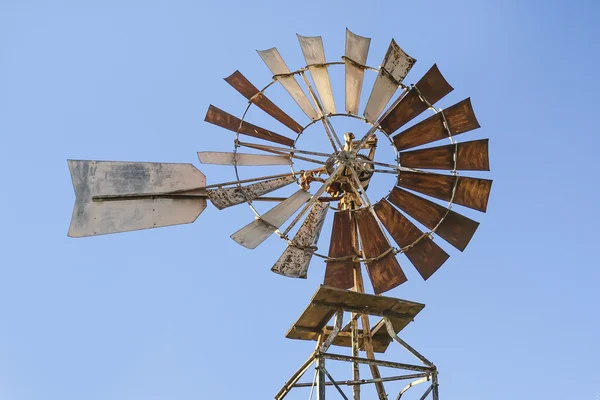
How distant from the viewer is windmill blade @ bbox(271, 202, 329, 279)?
8.05 metres

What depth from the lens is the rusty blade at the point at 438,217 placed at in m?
8.59

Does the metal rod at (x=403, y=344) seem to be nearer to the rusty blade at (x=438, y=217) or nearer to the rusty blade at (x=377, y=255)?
the rusty blade at (x=377, y=255)

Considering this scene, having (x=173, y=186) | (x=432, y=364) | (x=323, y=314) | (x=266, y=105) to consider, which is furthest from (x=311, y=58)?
(x=432, y=364)

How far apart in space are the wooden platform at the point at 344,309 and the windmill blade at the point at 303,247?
1.41 feet

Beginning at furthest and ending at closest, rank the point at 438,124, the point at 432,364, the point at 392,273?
the point at 438,124 < the point at 392,273 < the point at 432,364

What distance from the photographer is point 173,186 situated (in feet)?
28.0

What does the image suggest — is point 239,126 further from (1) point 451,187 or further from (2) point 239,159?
(1) point 451,187

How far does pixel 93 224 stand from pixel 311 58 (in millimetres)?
3199

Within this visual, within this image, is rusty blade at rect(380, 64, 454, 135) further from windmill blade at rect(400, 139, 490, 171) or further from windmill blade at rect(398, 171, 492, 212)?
windmill blade at rect(398, 171, 492, 212)

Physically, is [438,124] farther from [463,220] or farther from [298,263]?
[298,263]

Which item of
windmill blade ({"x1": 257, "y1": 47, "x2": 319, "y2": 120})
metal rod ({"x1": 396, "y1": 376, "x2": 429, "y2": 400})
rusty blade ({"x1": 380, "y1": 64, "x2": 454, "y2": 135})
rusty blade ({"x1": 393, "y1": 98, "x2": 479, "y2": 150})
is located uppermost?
windmill blade ({"x1": 257, "y1": 47, "x2": 319, "y2": 120})

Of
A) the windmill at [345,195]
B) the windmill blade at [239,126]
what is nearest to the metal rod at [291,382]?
the windmill at [345,195]

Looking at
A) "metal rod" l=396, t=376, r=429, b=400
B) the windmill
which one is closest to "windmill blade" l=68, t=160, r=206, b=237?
the windmill

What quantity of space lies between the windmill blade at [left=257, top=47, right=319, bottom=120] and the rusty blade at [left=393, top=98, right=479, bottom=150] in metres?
1.07
